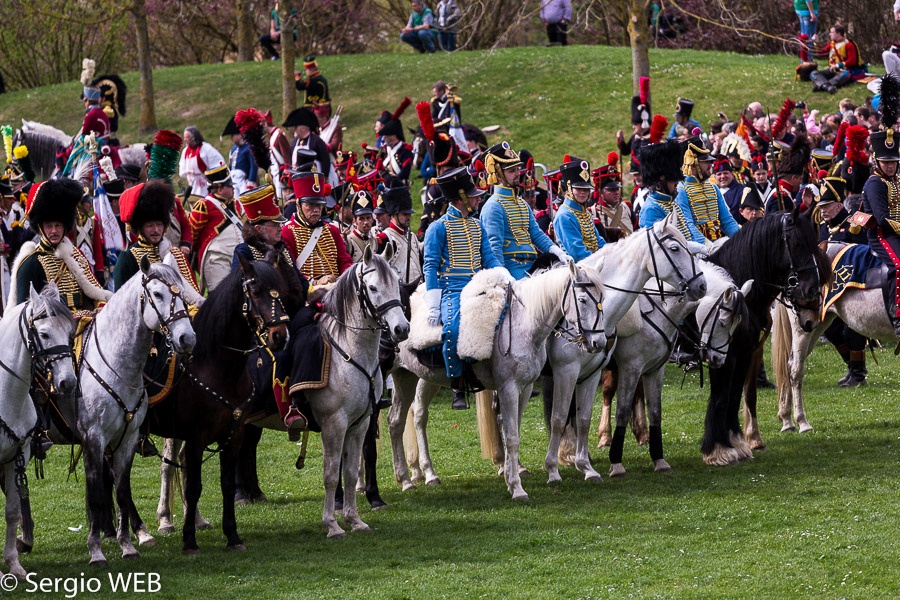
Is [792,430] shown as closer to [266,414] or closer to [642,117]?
[266,414]

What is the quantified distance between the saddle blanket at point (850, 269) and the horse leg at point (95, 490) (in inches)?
309

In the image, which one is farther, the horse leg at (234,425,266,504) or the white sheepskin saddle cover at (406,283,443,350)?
the horse leg at (234,425,266,504)

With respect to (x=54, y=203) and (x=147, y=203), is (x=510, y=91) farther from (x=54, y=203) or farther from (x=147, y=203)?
(x=54, y=203)

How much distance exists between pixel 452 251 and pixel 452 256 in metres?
0.04

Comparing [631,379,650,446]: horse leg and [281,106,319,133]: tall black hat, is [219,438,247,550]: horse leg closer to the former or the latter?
[631,379,650,446]: horse leg

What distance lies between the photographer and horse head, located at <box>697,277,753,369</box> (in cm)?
1177

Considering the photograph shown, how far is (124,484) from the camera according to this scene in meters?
9.34

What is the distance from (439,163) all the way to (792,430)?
6107mm

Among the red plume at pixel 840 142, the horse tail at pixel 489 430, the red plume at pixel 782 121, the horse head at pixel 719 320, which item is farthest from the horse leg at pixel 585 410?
the red plume at pixel 782 121

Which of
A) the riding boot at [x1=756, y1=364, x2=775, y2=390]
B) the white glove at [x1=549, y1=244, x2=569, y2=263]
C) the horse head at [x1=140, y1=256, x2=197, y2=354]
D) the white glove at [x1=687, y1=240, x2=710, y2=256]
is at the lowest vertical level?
the riding boot at [x1=756, y1=364, x2=775, y2=390]

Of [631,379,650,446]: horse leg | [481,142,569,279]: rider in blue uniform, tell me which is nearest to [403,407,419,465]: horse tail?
[481,142,569,279]: rider in blue uniform

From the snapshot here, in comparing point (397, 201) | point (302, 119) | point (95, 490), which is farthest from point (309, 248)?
point (302, 119)

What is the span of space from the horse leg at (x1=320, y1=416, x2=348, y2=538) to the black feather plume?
→ 28.9 ft

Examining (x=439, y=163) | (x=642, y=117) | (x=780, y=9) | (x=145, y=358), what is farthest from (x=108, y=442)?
(x=780, y=9)
